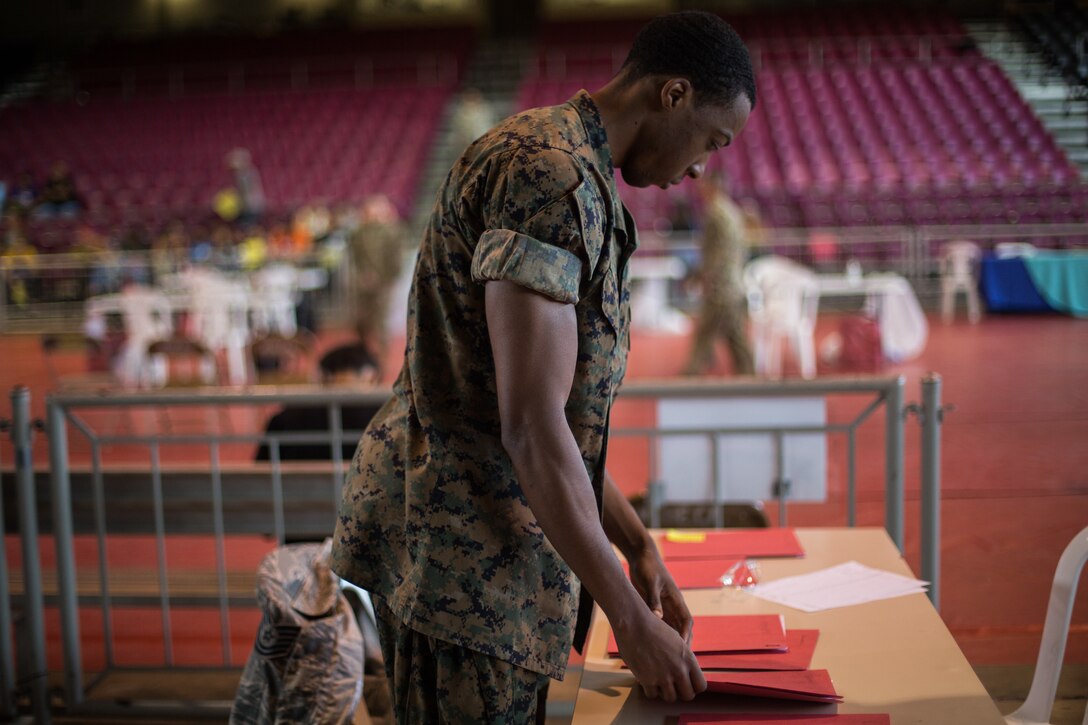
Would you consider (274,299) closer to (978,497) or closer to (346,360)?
(346,360)

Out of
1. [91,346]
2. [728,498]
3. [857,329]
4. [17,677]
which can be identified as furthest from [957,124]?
[17,677]

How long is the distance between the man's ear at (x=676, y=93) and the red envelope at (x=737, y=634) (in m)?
0.74

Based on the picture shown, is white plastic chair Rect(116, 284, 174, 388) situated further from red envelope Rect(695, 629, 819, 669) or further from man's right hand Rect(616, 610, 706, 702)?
man's right hand Rect(616, 610, 706, 702)

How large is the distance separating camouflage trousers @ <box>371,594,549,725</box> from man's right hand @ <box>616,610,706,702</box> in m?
0.15

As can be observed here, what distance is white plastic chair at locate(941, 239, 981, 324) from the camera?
9531 mm

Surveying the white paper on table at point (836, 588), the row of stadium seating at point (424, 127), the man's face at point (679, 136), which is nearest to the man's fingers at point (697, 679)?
the white paper on table at point (836, 588)

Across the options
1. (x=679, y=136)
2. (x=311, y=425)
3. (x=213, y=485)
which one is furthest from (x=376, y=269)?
(x=679, y=136)

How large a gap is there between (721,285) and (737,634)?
5.97m

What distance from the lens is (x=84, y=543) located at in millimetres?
4695

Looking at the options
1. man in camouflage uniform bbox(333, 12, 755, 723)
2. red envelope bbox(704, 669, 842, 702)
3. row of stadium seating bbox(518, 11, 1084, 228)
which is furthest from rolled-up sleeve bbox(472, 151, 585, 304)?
row of stadium seating bbox(518, 11, 1084, 228)

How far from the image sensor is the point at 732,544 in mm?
2004

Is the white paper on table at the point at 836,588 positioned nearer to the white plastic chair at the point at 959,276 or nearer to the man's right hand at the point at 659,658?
the man's right hand at the point at 659,658

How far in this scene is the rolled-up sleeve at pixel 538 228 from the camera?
1141mm

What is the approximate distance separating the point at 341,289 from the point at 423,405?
37.4ft
